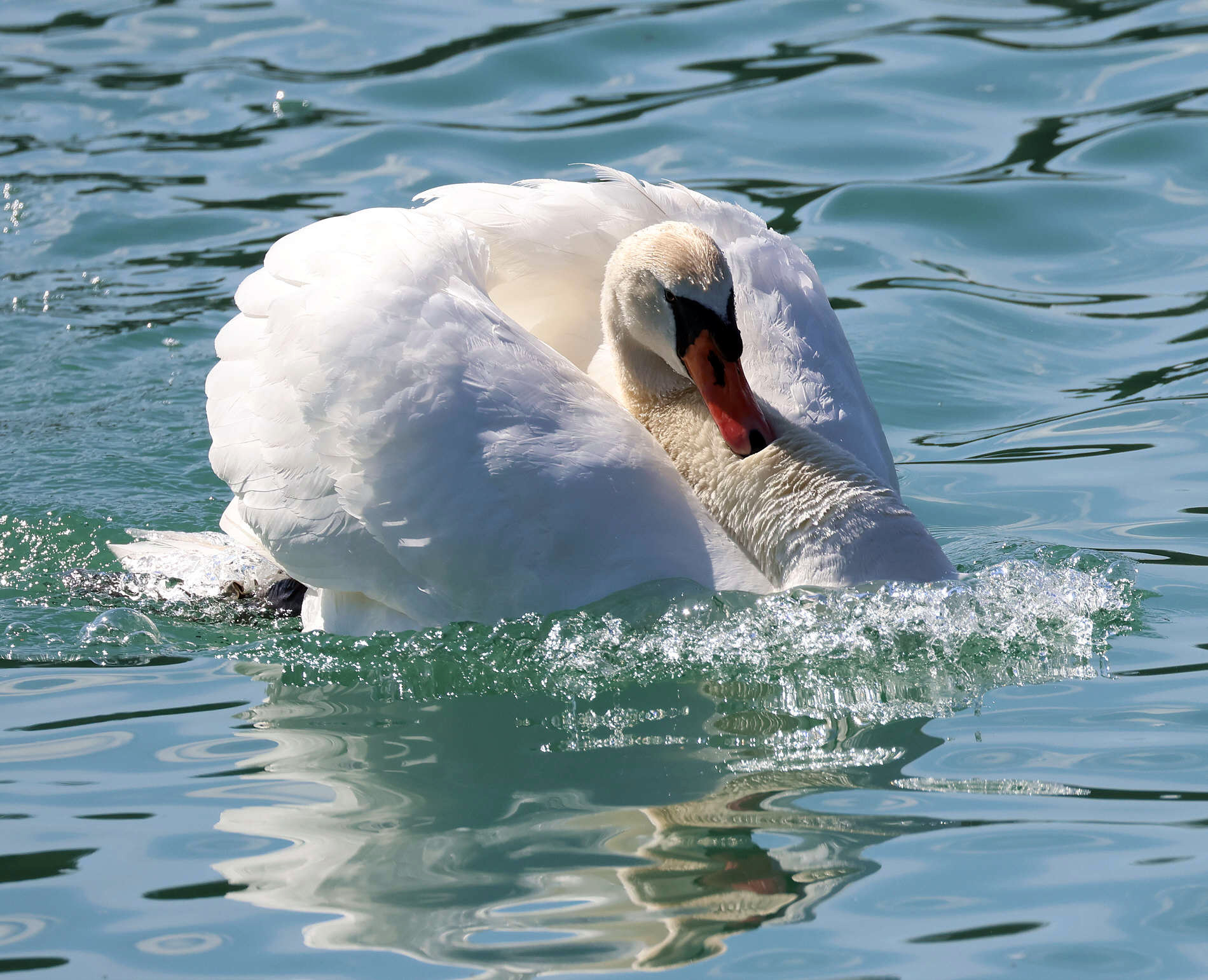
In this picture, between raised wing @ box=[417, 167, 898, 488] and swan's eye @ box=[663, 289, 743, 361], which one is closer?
swan's eye @ box=[663, 289, 743, 361]

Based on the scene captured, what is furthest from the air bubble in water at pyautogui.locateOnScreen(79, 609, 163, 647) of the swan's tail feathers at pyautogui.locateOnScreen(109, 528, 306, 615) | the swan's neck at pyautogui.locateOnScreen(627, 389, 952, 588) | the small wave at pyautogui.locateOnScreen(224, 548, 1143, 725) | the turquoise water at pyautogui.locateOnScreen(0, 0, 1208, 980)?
the swan's neck at pyautogui.locateOnScreen(627, 389, 952, 588)

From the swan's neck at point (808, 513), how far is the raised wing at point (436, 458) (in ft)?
0.32

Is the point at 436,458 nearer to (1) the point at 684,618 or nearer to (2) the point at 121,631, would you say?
(1) the point at 684,618

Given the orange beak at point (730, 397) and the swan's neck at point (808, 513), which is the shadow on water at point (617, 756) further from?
the orange beak at point (730, 397)

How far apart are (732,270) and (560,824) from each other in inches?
87.3

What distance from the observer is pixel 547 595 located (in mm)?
4391

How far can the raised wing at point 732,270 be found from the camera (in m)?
5.00

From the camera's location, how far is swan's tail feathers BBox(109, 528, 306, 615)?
17.4ft

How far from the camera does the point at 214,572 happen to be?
5367 millimetres

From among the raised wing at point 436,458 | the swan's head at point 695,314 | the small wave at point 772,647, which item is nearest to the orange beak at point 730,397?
the swan's head at point 695,314

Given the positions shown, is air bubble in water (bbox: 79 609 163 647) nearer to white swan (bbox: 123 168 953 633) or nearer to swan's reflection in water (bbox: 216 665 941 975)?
white swan (bbox: 123 168 953 633)

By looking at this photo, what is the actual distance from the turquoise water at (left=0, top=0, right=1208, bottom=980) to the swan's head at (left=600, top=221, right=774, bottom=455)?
1.90 ft

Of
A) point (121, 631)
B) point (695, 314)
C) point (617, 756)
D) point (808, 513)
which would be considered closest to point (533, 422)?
point (695, 314)

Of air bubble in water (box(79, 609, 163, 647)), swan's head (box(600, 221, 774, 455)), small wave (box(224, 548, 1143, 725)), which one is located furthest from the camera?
air bubble in water (box(79, 609, 163, 647))
